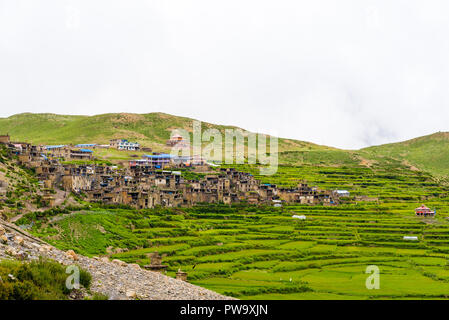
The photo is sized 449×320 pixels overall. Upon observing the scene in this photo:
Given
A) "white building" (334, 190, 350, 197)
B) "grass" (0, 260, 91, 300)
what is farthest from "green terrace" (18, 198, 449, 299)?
"grass" (0, 260, 91, 300)

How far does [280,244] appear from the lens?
1727 inches

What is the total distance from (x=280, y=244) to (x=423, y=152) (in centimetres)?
11254

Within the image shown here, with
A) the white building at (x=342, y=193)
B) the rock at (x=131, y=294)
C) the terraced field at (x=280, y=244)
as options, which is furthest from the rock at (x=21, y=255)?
the white building at (x=342, y=193)

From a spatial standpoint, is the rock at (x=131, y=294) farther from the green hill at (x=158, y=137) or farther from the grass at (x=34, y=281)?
the green hill at (x=158, y=137)

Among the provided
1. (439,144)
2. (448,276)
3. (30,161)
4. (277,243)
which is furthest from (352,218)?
(439,144)

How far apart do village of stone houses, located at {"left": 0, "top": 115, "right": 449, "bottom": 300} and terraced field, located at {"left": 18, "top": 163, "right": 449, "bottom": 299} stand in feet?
0.44

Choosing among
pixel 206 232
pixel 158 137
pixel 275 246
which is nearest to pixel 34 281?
pixel 275 246

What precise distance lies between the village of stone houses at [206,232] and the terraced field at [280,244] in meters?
0.13

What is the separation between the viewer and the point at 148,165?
72.2 m

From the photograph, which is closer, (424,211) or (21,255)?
(21,255)

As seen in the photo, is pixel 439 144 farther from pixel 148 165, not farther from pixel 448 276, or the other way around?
pixel 448 276

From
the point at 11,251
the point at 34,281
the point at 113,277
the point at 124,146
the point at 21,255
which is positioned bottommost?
the point at 113,277

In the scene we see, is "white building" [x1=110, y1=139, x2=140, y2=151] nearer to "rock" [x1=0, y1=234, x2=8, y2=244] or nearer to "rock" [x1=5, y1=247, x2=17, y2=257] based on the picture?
"rock" [x1=0, y1=234, x2=8, y2=244]

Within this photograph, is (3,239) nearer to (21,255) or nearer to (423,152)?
(21,255)
